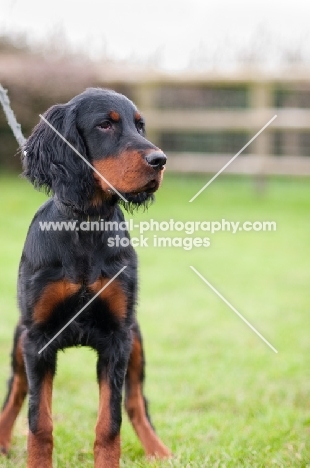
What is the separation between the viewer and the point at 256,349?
461 cm

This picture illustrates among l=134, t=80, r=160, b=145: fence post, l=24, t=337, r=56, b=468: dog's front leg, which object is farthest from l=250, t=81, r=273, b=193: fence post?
l=24, t=337, r=56, b=468: dog's front leg

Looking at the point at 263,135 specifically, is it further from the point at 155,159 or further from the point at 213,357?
the point at 155,159

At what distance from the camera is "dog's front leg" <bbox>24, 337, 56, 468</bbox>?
94.7 inches

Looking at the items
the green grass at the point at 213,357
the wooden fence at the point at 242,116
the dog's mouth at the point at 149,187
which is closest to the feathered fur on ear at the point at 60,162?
the dog's mouth at the point at 149,187

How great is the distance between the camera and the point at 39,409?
242 centimetres

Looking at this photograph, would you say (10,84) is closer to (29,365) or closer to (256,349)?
(256,349)

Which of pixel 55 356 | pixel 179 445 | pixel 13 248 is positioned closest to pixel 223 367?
pixel 179 445

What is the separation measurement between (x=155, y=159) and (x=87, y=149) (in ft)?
1.05

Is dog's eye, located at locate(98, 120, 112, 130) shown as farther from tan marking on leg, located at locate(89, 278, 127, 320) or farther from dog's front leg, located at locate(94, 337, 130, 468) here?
dog's front leg, located at locate(94, 337, 130, 468)

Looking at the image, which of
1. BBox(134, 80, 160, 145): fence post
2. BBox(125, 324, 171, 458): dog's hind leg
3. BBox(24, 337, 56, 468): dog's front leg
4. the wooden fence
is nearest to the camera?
BBox(24, 337, 56, 468): dog's front leg

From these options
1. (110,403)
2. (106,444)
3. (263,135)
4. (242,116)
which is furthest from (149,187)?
(242,116)

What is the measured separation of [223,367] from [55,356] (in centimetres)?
188

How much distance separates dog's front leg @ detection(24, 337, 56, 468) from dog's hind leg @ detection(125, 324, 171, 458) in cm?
44

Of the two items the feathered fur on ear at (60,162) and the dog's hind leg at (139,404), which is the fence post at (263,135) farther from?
the feathered fur on ear at (60,162)
